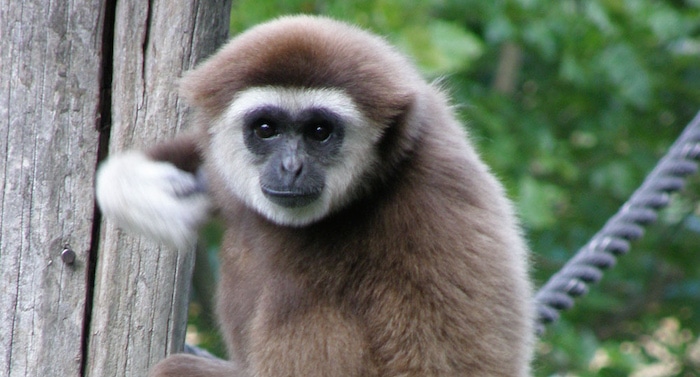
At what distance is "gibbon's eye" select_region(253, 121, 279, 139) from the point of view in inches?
141

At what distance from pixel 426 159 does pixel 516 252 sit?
0.56 meters

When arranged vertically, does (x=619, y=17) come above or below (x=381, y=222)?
above

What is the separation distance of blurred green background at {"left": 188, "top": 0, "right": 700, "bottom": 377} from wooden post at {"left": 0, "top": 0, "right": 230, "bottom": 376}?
1.65m

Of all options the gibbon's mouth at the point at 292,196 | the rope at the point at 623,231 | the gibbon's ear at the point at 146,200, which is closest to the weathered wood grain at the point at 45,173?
the gibbon's ear at the point at 146,200

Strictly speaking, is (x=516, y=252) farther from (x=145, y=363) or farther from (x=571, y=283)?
(x=145, y=363)

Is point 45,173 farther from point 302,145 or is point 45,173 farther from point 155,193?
point 302,145

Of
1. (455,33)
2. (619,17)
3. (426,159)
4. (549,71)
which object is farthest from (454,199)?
(549,71)

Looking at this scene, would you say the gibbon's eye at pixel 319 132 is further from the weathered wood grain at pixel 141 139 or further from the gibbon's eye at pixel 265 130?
the weathered wood grain at pixel 141 139

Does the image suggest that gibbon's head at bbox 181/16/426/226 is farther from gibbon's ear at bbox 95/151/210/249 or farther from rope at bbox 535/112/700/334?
rope at bbox 535/112/700/334

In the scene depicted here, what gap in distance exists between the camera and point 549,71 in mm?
8133

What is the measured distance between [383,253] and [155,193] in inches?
40.8

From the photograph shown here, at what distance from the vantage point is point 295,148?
3.53m

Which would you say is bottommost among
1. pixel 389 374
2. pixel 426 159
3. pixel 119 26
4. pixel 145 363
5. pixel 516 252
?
pixel 145 363

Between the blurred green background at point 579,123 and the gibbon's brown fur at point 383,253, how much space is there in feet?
6.06
